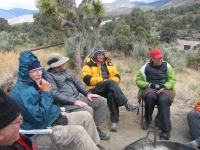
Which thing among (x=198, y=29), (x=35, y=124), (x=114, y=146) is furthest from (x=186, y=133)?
(x=198, y=29)

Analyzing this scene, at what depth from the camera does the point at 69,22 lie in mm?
6297

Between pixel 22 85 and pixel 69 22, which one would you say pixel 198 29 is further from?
pixel 22 85

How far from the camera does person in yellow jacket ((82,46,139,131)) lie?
383 centimetres

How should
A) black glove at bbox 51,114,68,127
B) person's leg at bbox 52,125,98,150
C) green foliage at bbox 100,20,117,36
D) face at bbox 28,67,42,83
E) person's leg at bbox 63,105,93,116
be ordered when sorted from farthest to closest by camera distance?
green foliage at bbox 100,20,117,36 < person's leg at bbox 63,105,93,116 < black glove at bbox 51,114,68,127 < face at bbox 28,67,42,83 < person's leg at bbox 52,125,98,150

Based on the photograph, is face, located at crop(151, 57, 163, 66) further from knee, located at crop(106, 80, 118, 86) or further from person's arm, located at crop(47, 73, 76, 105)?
person's arm, located at crop(47, 73, 76, 105)

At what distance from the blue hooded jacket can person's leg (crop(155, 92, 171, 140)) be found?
1.84 meters

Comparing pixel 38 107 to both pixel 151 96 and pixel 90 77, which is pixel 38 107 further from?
pixel 151 96

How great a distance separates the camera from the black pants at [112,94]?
12.6ft

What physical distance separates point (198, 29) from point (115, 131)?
120 feet

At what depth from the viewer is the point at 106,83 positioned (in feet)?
12.7

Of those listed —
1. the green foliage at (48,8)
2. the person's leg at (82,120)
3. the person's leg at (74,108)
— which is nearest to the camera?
the person's leg at (82,120)

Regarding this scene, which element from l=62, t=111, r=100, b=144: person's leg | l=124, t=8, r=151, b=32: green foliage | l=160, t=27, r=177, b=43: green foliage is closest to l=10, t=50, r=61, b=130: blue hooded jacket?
l=62, t=111, r=100, b=144: person's leg

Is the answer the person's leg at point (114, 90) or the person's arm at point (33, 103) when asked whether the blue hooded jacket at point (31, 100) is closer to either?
the person's arm at point (33, 103)

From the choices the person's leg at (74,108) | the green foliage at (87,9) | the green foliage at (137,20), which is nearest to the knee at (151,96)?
the person's leg at (74,108)
